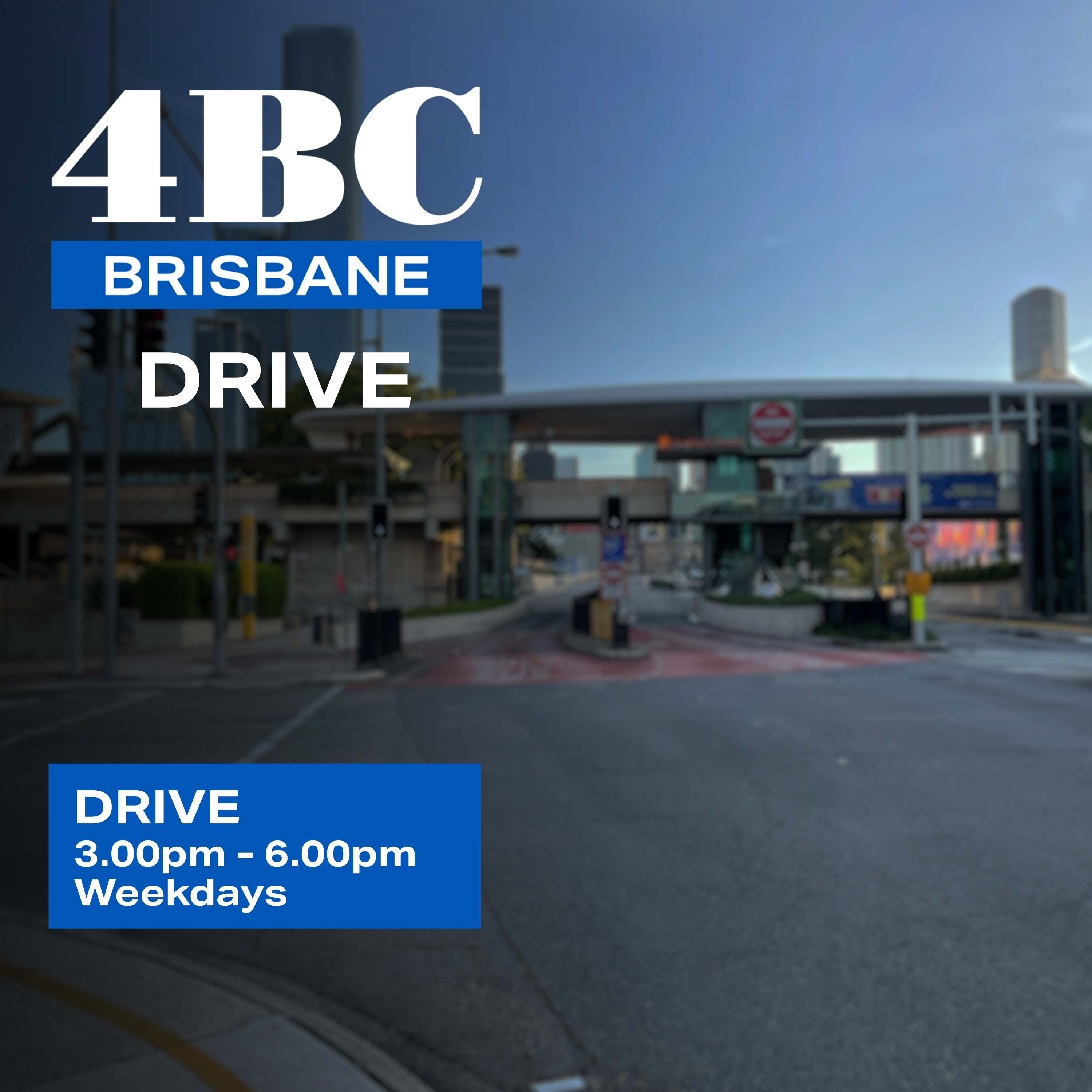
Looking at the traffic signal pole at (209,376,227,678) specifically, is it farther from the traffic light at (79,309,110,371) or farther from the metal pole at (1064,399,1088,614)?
the metal pole at (1064,399,1088,614)

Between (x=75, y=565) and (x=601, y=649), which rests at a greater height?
(x=75, y=565)

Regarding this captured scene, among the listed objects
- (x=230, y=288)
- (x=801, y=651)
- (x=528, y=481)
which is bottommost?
(x=801, y=651)

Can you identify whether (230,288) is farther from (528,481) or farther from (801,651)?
(528,481)

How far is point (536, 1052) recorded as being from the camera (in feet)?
15.1

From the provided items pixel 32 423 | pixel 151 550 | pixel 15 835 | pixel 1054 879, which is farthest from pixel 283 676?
pixel 151 550

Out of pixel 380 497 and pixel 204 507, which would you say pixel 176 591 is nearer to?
pixel 204 507

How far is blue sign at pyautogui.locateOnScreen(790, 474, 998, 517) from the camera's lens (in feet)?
189

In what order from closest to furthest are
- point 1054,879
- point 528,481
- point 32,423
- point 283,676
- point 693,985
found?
1. point 693,985
2. point 1054,879
3. point 32,423
4. point 283,676
5. point 528,481

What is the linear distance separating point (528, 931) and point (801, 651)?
25755mm

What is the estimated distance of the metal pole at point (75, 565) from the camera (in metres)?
24.2

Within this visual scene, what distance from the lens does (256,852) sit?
507 centimetres

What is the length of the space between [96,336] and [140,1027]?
57.8 ft

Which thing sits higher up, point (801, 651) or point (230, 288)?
point (230, 288)

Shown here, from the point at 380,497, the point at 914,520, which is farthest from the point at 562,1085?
the point at 914,520
